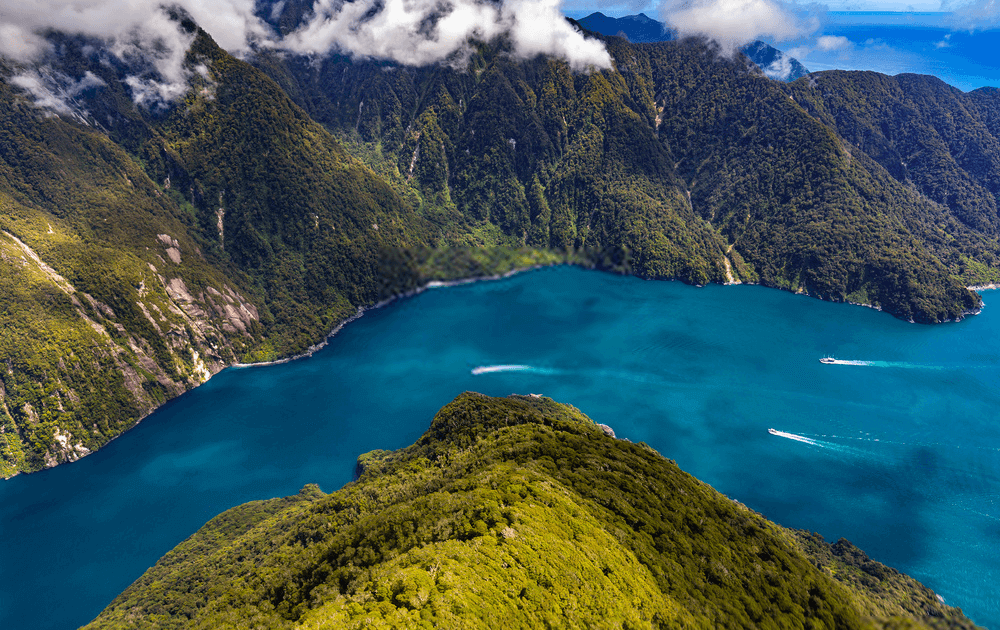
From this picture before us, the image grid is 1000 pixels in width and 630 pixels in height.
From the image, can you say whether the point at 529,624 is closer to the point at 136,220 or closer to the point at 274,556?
the point at 274,556

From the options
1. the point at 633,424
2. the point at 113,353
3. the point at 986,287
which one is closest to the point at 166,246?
the point at 113,353

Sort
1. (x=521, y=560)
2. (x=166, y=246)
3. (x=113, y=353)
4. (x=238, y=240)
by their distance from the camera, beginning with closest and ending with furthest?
1. (x=521, y=560)
2. (x=113, y=353)
3. (x=166, y=246)
4. (x=238, y=240)

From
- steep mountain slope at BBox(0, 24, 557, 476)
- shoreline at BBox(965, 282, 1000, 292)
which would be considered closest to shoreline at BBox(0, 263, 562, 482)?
steep mountain slope at BBox(0, 24, 557, 476)

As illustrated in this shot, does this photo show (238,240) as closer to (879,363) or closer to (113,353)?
(113,353)

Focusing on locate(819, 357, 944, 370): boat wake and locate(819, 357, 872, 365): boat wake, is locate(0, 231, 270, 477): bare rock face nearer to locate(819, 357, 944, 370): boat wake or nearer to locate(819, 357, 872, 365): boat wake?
locate(819, 357, 872, 365): boat wake

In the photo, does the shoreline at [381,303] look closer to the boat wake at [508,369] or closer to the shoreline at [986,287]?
the boat wake at [508,369]

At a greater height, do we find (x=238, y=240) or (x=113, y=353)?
→ (x=238, y=240)
